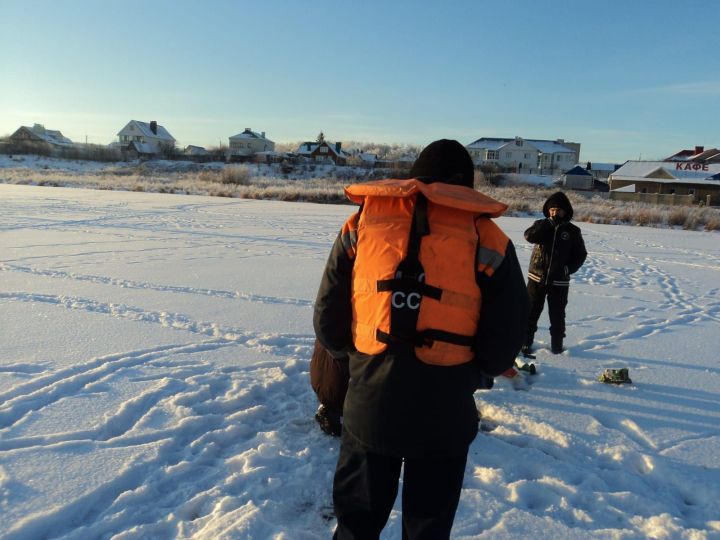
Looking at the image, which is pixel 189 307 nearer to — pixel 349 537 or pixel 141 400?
pixel 141 400

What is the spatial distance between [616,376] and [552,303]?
2.89ft

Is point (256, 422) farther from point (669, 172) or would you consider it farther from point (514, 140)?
point (514, 140)

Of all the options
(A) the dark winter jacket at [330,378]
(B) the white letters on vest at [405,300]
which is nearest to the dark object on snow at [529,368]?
(A) the dark winter jacket at [330,378]

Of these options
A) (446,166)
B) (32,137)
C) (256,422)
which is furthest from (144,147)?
(446,166)

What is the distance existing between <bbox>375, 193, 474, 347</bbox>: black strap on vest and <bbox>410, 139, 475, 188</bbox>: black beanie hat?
0.18 meters

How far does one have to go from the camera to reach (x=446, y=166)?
6.13ft

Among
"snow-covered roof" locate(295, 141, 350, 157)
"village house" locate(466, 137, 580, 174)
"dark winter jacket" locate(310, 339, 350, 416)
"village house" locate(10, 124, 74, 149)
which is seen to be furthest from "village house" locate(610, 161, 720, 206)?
"village house" locate(10, 124, 74, 149)

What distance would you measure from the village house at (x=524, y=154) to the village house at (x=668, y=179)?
19432 mm

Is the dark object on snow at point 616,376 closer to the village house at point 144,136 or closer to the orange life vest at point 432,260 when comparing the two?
the orange life vest at point 432,260

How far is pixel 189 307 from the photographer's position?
6.07m

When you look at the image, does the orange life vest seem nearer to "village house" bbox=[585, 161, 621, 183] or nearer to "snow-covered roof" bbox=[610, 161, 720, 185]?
"snow-covered roof" bbox=[610, 161, 720, 185]

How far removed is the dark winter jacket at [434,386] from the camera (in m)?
1.76

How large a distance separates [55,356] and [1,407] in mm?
979

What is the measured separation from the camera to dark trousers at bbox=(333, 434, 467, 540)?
184 centimetres
